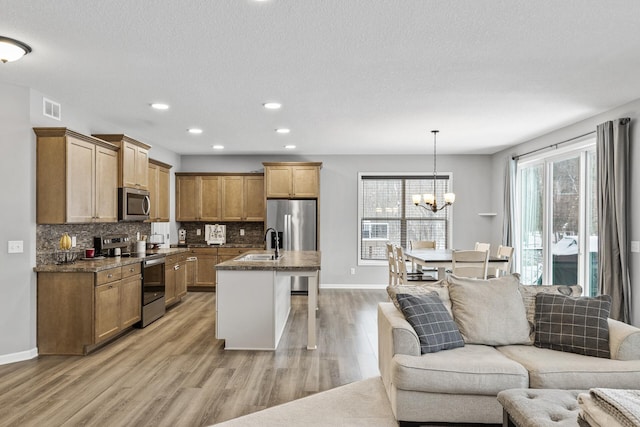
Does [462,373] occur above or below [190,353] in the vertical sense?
above

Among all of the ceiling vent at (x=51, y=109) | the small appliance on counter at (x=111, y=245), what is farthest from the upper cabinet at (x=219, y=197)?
the ceiling vent at (x=51, y=109)

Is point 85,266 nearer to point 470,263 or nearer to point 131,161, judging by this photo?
point 131,161

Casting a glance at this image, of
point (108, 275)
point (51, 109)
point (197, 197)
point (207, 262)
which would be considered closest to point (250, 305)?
point (108, 275)

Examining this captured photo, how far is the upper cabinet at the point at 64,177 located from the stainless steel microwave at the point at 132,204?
58cm

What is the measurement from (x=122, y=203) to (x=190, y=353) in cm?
213

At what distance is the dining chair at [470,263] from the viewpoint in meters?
5.07

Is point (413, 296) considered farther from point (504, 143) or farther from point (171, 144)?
point (171, 144)

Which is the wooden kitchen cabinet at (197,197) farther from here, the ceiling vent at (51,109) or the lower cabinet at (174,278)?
the ceiling vent at (51,109)

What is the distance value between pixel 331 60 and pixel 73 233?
3548mm

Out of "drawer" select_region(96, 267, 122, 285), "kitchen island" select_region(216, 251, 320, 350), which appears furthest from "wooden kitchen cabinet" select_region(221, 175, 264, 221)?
"kitchen island" select_region(216, 251, 320, 350)

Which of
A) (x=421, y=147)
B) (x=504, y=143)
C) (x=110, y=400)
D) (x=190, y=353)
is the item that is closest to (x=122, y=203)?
(x=190, y=353)

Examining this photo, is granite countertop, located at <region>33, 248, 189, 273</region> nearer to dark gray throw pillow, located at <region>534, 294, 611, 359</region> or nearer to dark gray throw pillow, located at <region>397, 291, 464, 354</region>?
dark gray throw pillow, located at <region>397, 291, 464, 354</region>

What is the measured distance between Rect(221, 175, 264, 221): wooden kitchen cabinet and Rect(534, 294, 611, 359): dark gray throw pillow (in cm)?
577

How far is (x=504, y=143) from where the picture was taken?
279 inches
